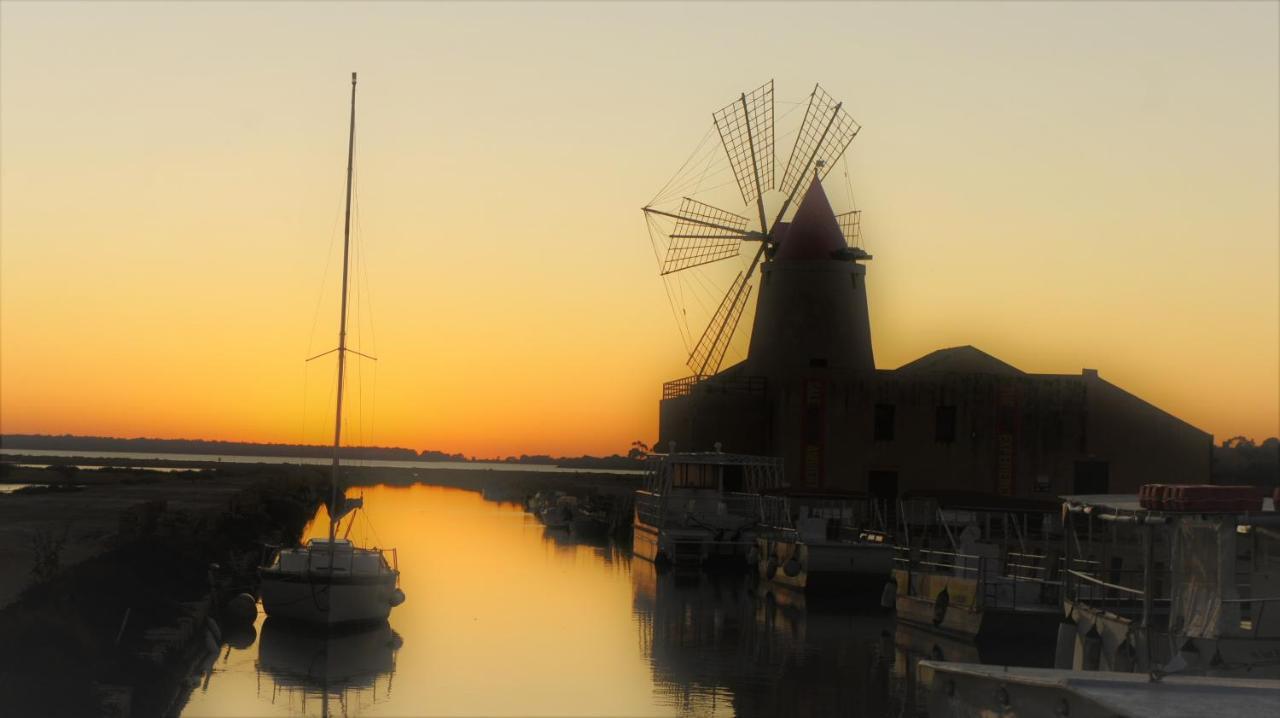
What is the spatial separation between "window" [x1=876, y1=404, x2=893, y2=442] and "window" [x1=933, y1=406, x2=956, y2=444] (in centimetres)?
161

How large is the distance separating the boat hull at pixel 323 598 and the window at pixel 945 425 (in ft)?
91.2

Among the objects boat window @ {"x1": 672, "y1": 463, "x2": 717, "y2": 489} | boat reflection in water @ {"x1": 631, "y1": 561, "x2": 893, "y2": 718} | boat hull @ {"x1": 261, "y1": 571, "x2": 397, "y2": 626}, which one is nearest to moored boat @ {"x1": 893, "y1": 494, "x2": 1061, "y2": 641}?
boat reflection in water @ {"x1": 631, "y1": 561, "x2": 893, "y2": 718}

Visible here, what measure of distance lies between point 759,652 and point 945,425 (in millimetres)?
25640

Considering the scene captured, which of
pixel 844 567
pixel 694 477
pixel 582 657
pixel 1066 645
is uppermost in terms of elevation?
pixel 694 477

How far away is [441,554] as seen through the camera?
176ft

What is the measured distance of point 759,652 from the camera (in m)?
28.4

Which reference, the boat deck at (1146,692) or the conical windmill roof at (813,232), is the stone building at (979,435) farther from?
the boat deck at (1146,692)

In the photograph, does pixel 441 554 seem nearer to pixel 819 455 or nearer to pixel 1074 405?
pixel 819 455

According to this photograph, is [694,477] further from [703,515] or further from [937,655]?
[937,655]

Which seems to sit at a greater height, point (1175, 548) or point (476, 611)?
point (1175, 548)

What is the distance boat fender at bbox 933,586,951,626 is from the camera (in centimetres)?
2947

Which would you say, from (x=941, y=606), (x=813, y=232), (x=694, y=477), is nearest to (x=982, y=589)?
(x=941, y=606)

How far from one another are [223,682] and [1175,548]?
14.7 m

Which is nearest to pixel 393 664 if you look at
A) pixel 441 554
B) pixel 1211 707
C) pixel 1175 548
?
pixel 1175 548
